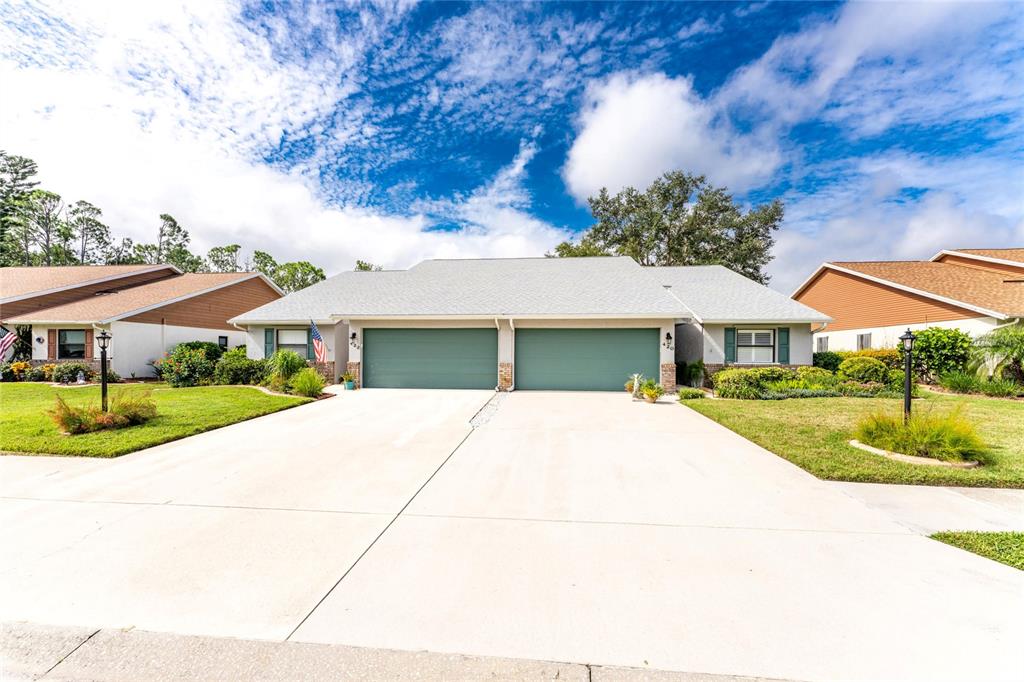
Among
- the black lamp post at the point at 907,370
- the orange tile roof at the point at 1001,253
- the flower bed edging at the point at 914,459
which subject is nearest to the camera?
the flower bed edging at the point at 914,459

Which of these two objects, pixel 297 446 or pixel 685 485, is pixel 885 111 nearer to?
pixel 685 485

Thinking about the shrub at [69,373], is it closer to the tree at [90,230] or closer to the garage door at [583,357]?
the garage door at [583,357]

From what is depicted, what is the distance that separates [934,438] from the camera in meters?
5.86

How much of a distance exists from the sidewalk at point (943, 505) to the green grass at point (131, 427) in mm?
10448

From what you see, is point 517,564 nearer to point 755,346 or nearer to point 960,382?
point 755,346

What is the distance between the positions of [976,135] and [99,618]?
1713cm

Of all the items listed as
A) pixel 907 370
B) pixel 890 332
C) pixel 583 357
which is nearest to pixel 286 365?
pixel 583 357

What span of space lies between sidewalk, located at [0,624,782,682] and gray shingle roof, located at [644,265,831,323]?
558 inches

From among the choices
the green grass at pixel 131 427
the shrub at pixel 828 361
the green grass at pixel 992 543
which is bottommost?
the green grass at pixel 992 543

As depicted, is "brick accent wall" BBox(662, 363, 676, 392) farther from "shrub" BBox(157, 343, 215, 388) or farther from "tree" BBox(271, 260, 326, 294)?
"tree" BBox(271, 260, 326, 294)

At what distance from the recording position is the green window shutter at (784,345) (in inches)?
582

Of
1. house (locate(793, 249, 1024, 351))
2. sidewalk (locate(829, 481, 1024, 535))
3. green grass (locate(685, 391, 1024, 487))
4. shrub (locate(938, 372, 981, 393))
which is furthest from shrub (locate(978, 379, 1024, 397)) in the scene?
sidewalk (locate(829, 481, 1024, 535))

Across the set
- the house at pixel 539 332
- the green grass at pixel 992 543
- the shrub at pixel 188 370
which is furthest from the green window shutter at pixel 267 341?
the green grass at pixel 992 543

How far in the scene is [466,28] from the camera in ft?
29.8
